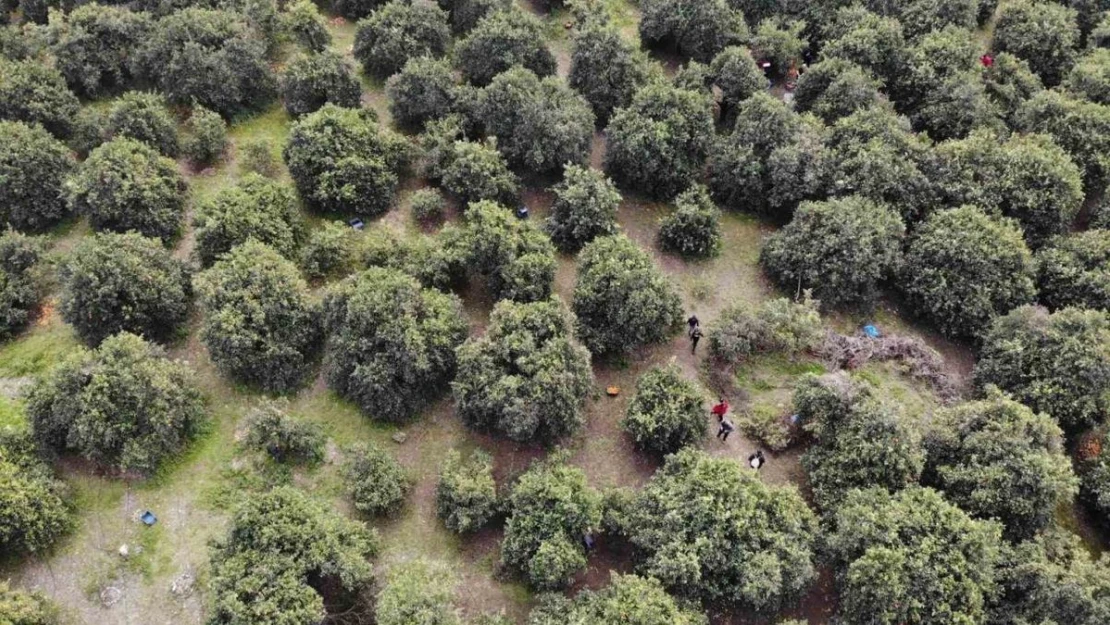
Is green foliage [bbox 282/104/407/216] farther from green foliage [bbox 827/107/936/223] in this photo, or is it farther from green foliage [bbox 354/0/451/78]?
green foliage [bbox 827/107/936/223]

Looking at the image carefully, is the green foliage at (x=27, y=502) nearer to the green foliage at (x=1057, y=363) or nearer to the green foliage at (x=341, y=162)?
the green foliage at (x=341, y=162)

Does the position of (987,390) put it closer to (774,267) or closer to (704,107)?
(774,267)

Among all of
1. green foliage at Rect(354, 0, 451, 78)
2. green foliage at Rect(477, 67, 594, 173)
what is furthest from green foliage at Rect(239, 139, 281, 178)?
green foliage at Rect(477, 67, 594, 173)

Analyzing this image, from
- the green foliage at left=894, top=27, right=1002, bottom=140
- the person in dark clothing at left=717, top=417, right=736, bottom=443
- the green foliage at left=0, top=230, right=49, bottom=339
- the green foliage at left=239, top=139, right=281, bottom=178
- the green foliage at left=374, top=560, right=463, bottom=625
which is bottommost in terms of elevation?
the green foliage at left=0, top=230, right=49, bottom=339

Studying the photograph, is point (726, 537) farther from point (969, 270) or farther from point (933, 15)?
point (933, 15)

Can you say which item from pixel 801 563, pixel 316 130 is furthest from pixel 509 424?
pixel 316 130

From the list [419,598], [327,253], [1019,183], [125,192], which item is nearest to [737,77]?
[1019,183]
